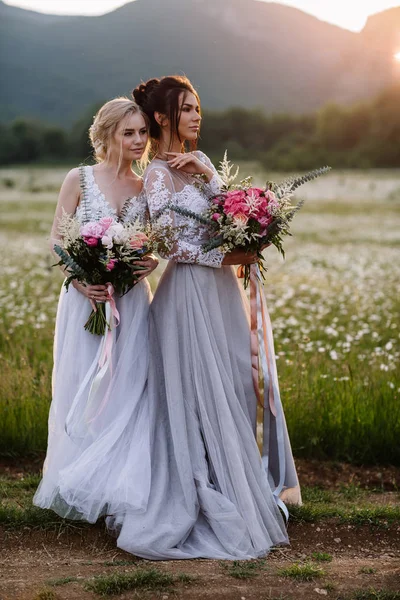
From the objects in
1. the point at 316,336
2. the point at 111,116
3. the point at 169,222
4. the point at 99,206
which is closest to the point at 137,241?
the point at 169,222

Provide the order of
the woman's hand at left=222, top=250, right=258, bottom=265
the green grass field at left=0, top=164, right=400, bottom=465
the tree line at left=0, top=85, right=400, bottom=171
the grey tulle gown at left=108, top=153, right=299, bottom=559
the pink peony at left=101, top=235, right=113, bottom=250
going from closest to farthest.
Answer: the pink peony at left=101, top=235, right=113, bottom=250 < the grey tulle gown at left=108, top=153, right=299, bottom=559 < the woman's hand at left=222, top=250, right=258, bottom=265 < the green grass field at left=0, top=164, right=400, bottom=465 < the tree line at left=0, top=85, right=400, bottom=171

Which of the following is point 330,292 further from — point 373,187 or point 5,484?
point 373,187

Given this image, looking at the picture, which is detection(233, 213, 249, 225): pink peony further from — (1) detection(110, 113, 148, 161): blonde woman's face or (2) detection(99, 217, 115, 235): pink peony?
(1) detection(110, 113, 148, 161): blonde woman's face

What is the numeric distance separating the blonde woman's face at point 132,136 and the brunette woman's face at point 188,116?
276mm

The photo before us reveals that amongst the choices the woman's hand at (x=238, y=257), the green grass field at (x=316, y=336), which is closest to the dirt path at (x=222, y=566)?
the green grass field at (x=316, y=336)

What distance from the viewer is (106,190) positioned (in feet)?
18.6

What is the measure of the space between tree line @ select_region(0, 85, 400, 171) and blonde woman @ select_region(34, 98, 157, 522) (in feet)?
127

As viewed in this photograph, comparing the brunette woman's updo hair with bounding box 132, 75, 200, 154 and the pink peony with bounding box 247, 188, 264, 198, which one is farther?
the brunette woman's updo hair with bounding box 132, 75, 200, 154

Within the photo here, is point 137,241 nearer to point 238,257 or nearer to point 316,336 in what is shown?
point 238,257

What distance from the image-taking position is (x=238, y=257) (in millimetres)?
5445

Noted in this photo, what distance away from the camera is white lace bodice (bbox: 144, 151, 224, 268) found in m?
5.32

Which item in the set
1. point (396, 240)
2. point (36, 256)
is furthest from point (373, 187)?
point (36, 256)

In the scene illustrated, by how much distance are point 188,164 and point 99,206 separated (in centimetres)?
73

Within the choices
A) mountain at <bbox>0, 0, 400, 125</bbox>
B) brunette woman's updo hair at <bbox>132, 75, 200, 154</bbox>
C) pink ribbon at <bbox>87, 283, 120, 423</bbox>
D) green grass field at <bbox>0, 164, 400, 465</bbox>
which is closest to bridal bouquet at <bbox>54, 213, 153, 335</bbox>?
pink ribbon at <bbox>87, 283, 120, 423</bbox>
